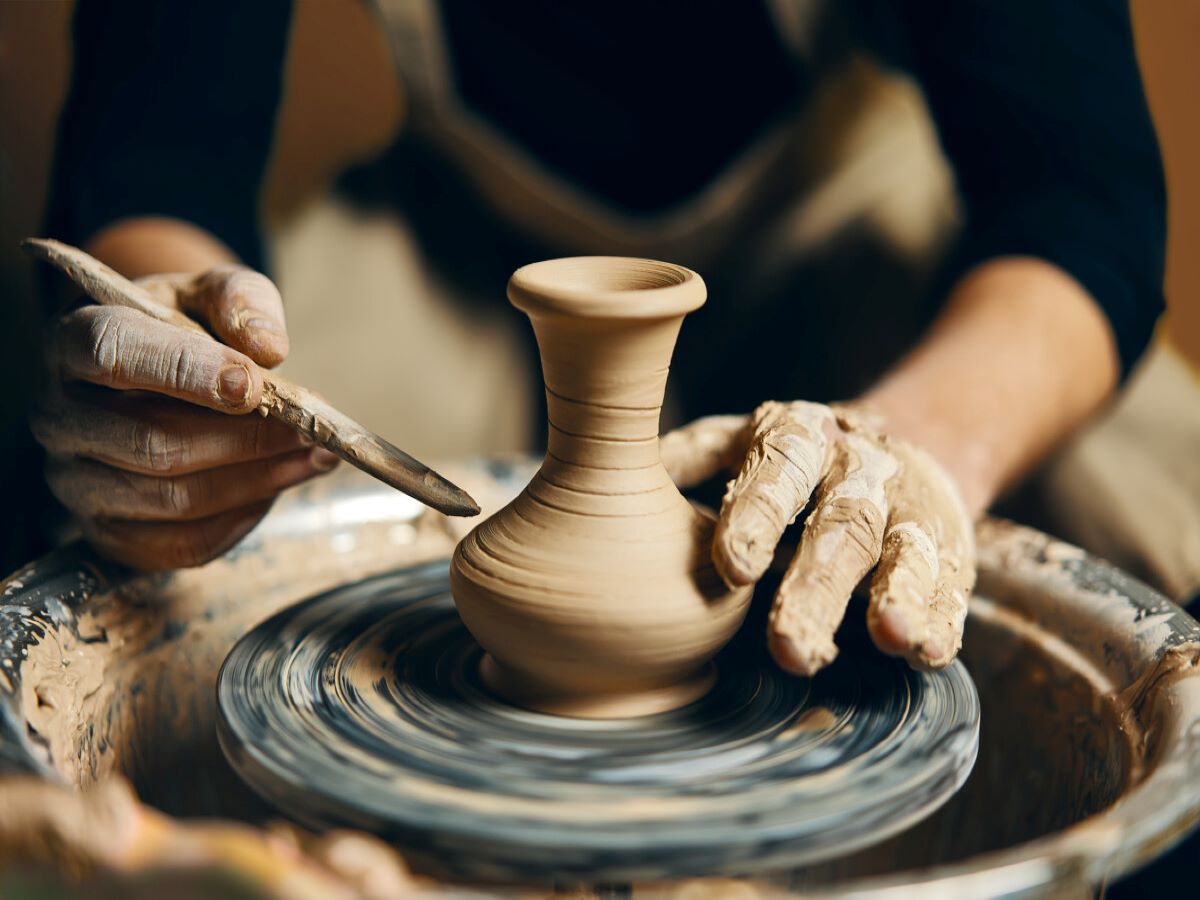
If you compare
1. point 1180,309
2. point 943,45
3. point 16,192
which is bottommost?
point 1180,309

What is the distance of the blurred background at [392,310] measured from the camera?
70.7 inches

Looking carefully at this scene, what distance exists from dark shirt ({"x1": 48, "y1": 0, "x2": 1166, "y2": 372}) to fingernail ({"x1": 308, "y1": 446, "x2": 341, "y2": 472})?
2.61 ft

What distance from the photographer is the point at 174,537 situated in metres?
1.11

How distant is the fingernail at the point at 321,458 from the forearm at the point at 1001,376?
667 millimetres

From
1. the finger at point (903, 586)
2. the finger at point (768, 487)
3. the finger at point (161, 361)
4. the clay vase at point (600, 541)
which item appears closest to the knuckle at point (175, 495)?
the finger at point (161, 361)

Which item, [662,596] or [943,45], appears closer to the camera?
[662,596]

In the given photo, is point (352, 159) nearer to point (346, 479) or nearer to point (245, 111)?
point (245, 111)

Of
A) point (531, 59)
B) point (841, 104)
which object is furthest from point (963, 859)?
point (531, 59)

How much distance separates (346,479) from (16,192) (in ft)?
6.62

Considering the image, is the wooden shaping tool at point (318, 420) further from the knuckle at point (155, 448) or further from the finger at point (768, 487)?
the finger at point (768, 487)

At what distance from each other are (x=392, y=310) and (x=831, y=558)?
1.48 meters

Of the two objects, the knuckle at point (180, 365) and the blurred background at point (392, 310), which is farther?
the blurred background at point (392, 310)

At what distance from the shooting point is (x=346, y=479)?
1418 millimetres

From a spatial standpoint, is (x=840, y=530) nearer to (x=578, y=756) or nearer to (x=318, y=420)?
(x=578, y=756)
